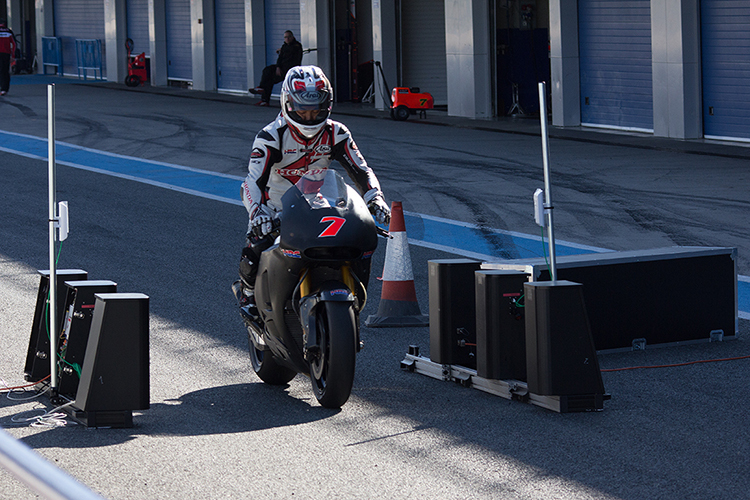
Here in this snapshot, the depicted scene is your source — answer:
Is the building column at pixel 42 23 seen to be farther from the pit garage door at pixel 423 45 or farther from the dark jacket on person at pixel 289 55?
the pit garage door at pixel 423 45

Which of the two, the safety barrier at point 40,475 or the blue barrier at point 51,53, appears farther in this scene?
the blue barrier at point 51,53

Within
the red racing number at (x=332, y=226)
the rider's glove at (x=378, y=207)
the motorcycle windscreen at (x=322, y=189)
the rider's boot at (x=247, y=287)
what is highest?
the motorcycle windscreen at (x=322, y=189)

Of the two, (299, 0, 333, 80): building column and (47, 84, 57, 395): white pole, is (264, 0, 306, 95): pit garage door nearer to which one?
(299, 0, 333, 80): building column

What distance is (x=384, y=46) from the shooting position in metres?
27.9

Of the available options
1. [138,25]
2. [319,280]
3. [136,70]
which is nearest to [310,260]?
[319,280]

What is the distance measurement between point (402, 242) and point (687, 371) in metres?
2.53

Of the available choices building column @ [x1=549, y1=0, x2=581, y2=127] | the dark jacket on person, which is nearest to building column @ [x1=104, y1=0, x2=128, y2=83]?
the dark jacket on person

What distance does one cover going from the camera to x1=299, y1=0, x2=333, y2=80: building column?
29906 mm

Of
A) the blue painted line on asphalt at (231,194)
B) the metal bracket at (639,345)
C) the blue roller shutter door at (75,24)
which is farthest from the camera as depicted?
the blue roller shutter door at (75,24)

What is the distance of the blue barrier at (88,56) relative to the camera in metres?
41.1

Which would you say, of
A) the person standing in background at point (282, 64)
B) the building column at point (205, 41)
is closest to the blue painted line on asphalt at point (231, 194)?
the person standing in background at point (282, 64)

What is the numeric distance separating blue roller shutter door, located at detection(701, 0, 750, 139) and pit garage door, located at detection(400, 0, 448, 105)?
409 inches

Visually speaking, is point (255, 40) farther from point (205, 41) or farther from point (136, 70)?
point (136, 70)

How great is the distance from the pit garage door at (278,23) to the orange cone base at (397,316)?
2339 centimetres
